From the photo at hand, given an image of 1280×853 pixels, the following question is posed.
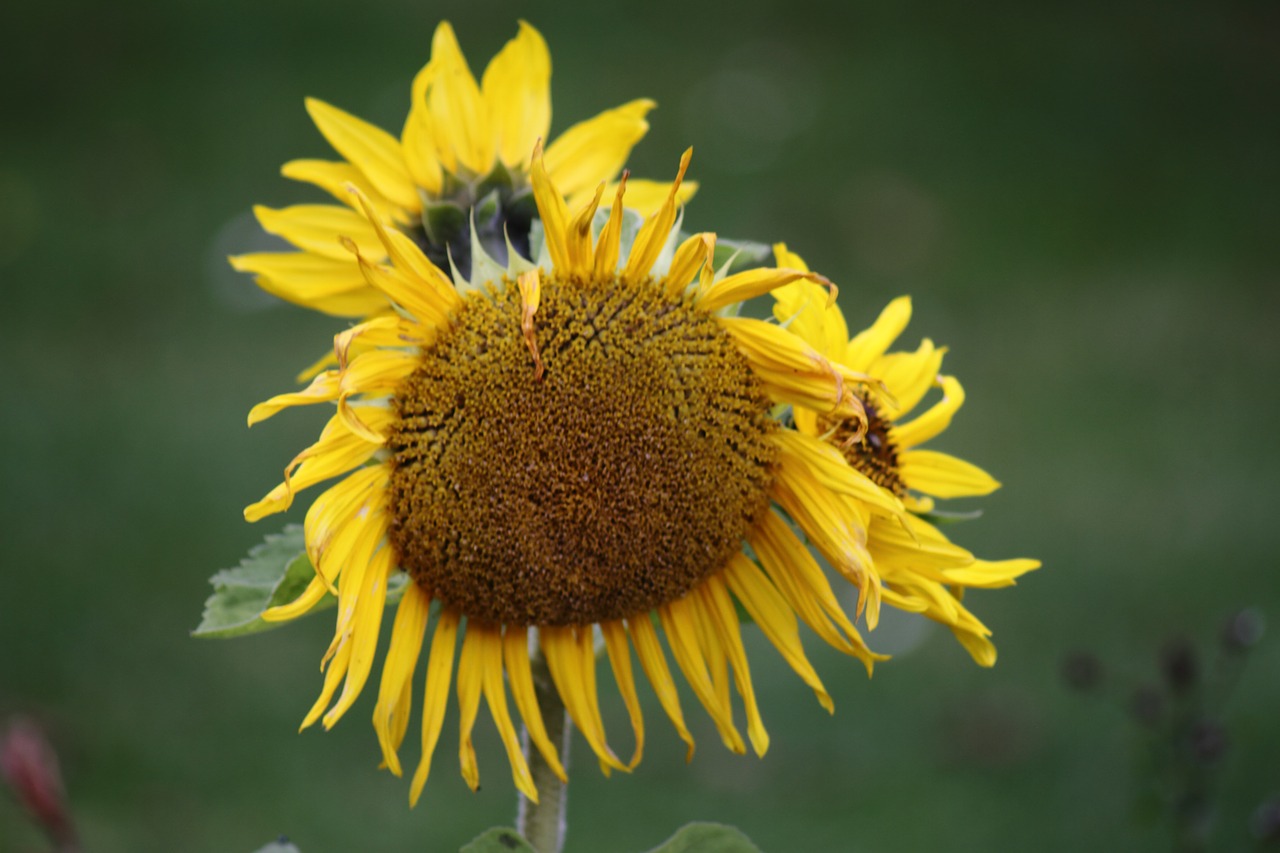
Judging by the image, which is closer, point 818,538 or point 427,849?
point 818,538

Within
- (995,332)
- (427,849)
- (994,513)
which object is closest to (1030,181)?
(995,332)

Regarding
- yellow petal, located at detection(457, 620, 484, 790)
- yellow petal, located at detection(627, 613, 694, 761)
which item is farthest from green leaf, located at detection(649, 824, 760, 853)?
yellow petal, located at detection(457, 620, 484, 790)

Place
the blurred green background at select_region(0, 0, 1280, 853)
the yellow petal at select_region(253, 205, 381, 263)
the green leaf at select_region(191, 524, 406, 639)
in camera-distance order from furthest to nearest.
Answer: the blurred green background at select_region(0, 0, 1280, 853)
the yellow petal at select_region(253, 205, 381, 263)
the green leaf at select_region(191, 524, 406, 639)

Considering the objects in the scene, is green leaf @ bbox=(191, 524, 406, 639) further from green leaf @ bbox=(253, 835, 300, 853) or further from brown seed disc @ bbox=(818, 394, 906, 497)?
brown seed disc @ bbox=(818, 394, 906, 497)

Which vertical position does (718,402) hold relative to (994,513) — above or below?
above

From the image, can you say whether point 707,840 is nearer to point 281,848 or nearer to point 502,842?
point 502,842

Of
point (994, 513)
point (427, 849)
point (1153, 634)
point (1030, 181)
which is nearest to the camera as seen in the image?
point (427, 849)

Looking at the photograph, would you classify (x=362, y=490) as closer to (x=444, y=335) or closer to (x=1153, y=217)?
(x=444, y=335)
